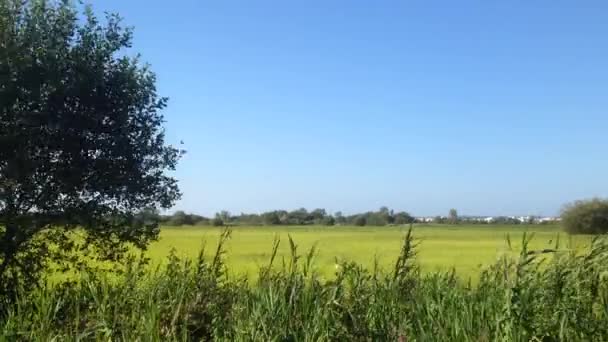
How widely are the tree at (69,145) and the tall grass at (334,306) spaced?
1327 millimetres

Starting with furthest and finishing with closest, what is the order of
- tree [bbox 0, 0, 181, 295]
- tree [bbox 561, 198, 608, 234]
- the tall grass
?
1. tree [bbox 561, 198, 608, 234]
2. tree [bbox 0, 0, 181, 295]
3. the tall grass

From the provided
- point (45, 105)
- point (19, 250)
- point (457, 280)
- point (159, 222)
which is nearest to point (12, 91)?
point (45, 105)

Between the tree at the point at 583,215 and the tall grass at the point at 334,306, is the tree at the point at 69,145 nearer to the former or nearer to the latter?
the tall grass at the point at 334,306

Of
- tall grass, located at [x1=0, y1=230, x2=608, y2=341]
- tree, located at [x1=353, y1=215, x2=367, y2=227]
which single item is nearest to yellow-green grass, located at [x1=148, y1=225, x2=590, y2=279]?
tall grass, located at [x1=0, y1=230, x2=608, y2=341]

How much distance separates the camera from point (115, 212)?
8.44 meters

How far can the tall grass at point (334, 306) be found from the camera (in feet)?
17.1

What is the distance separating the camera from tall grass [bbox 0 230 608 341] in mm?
5219

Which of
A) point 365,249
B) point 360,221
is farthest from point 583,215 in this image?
point 360,221

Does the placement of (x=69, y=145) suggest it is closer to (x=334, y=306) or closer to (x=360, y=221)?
(x=334, y=306)

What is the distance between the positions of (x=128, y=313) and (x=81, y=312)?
0.72m

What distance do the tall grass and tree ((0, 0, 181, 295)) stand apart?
4.36 feet

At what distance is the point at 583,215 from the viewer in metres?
33.7

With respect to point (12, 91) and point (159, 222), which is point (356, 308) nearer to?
point (159, 222)

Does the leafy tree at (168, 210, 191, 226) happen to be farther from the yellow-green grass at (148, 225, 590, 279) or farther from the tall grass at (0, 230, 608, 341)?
the tall grass at (0, 230, 608, 341)
